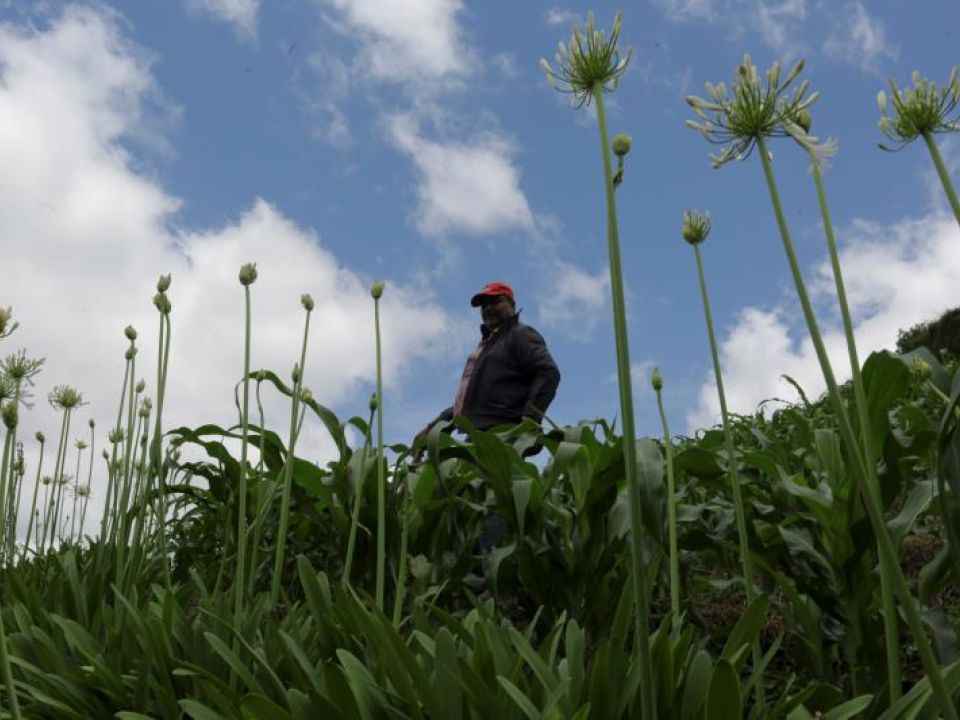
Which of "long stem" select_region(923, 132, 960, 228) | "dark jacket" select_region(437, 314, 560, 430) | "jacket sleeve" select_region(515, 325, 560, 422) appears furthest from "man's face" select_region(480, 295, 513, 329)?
"long stem" select_region(923, 132, 960, 228)

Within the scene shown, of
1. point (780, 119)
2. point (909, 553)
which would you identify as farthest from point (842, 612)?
point (909, 553)

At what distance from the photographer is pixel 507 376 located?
14.5 feet

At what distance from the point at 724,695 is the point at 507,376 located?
334cm

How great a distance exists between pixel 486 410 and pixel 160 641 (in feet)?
9.12

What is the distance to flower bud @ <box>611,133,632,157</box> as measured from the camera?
1049mm

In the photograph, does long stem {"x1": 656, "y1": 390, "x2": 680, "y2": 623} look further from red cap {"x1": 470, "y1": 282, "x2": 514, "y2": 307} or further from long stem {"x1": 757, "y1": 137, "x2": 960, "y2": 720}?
red cap {"x1": 470, "y1": 282, "x2": 514, "y2": 307}

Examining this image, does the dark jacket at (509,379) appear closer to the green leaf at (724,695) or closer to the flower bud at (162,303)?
the flower bud at (162,303)

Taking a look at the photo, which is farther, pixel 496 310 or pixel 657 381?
pixel 496 310

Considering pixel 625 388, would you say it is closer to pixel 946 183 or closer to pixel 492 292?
pixel 946 183

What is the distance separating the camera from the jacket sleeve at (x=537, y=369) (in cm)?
428

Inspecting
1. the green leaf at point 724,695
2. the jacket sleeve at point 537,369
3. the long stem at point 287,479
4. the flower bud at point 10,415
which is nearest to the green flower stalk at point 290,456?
the long stem at point 287,479

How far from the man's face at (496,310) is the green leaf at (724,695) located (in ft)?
11.7

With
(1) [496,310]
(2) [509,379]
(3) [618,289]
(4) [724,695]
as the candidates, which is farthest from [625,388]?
(1) [496,310]

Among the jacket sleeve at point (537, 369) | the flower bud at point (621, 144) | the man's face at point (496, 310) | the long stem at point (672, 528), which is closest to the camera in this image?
the flower bud at point (621, 144)
